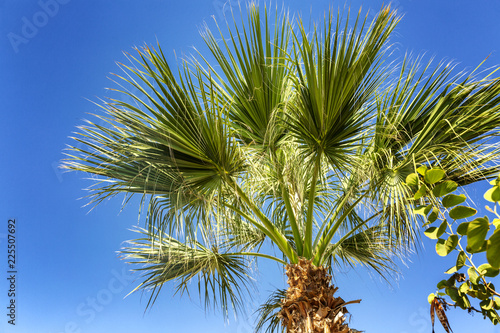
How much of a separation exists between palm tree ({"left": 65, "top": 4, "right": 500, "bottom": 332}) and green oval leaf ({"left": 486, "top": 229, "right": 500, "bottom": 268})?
6.32 feet

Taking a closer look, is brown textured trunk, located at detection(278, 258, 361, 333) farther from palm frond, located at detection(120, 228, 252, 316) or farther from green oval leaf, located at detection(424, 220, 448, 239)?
green oval leaf, located at detection(424, 220, 448, 239)

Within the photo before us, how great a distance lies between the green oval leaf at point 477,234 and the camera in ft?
2.92

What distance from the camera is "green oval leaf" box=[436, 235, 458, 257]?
1.02 meters

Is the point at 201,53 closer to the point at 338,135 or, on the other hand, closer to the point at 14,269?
the point at 338,135

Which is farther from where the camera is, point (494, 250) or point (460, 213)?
point (460, 213)

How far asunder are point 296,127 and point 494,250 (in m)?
2.35

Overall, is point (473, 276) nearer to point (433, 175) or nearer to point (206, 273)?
point (433, 175)

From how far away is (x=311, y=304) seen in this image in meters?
3.03

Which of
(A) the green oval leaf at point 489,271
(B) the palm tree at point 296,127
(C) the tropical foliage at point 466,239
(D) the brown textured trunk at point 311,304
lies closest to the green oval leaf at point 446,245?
(C) the tropical foliage at point 466,239

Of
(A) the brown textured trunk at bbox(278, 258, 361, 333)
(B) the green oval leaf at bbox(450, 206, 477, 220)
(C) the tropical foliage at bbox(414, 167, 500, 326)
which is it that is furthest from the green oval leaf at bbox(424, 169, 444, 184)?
(A) the brown textured trunk at bbox(278, 258, 361, 333)

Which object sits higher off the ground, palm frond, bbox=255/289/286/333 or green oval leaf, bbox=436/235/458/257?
palm frond, bbox=255/289/286/333

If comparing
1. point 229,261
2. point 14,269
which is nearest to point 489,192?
point 229,261

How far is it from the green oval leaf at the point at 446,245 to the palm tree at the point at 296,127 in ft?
5.58

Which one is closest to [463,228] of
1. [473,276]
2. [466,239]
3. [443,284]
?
[466,239]
